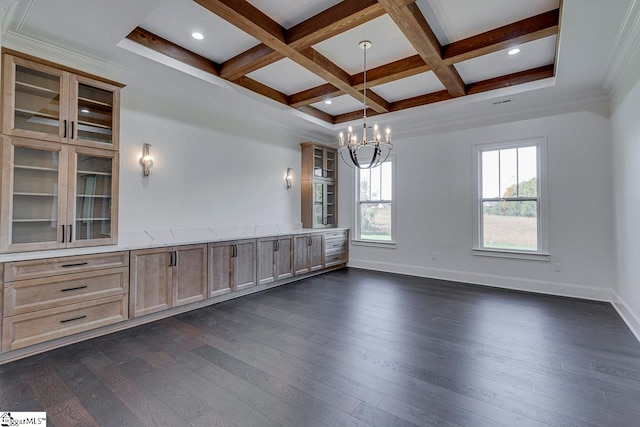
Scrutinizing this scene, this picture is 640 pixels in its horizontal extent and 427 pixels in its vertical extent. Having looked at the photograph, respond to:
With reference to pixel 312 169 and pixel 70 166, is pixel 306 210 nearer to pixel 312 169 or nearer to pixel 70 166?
pixel 312 169

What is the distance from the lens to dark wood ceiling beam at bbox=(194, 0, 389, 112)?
8.76ft

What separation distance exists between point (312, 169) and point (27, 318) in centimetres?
471

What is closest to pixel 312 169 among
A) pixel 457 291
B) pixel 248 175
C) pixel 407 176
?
pixel 248 175

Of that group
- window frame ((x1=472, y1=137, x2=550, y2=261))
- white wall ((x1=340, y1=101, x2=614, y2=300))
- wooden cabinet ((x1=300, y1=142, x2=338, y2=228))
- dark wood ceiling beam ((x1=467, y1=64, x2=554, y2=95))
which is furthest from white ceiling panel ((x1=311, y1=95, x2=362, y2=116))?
window frame ((x1=472, y1=137, x2=550, y2=261))

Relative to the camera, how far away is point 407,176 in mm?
6023

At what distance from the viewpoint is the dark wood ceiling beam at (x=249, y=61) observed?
11.3 ft

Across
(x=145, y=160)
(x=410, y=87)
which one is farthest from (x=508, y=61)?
(x=145, y=160)

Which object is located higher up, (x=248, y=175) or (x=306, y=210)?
(x=248, y=175)

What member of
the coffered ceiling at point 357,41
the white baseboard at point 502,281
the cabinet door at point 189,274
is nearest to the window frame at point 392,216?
the white baseboard at point 502,281

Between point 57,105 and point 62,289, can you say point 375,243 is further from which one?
point 57,105

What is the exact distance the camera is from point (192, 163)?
14.9 ft

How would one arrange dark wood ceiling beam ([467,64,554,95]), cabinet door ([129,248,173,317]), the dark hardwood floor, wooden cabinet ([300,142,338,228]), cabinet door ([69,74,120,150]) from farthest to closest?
wooden cabinet ([300,142,338,228]), dark wood ceiling beam ([467,64,554,95]), cabinet door ([129,248,173,317]), cabinet door ([69,74,120,150]), the dark hardwood floor

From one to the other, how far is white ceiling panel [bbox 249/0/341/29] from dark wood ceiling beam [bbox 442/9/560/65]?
1.52 m

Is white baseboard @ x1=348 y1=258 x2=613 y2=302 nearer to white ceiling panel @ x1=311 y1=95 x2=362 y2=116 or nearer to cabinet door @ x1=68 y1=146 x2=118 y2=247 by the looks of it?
white ceiling panel @ x1=311 y1=95 x2=362 y2=116
